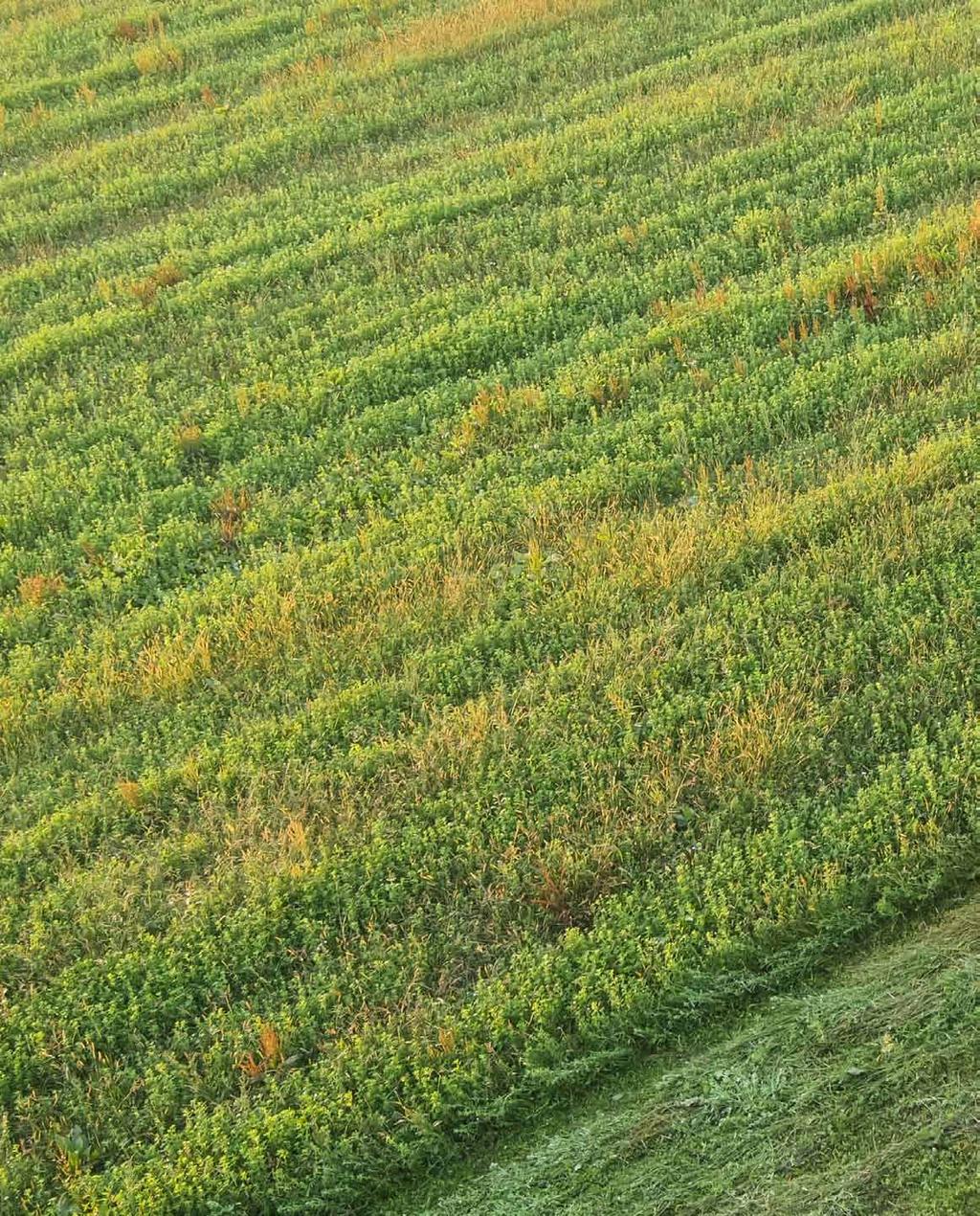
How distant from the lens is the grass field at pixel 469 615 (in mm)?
5938

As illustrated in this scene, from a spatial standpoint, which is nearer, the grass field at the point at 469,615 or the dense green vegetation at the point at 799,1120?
the dense green vegetation at the point at 799,1120

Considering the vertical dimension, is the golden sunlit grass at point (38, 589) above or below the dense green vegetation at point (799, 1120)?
above

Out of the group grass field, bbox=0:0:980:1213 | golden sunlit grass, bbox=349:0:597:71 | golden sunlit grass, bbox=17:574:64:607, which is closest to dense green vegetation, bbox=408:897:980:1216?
grass field, bbox=0:0:980:1213

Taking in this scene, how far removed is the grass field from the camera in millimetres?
5938

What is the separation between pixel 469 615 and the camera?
8.02m

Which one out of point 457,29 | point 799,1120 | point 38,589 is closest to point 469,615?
point 38,589

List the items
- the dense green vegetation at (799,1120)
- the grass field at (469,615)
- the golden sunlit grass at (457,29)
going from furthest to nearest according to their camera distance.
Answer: the golden sunlit grass at (457,29) → the grass field at (469,615) → the dense green vegetation at (799,1120)

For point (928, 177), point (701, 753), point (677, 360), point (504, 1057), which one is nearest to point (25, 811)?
point (504, 1057)

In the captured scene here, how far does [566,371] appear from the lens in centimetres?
1004

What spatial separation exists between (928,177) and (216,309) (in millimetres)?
6423

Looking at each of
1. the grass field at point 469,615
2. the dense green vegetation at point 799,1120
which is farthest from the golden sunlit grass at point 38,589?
the dense green vegetation at point 799,1120

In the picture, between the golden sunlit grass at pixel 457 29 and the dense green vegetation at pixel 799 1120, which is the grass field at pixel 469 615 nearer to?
the dense green vegetation at pixel 799 1120

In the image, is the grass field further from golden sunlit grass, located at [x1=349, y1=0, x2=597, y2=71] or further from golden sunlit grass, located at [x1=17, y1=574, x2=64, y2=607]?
golden sunlit grass, located at [x1=349, y1=0, x2=597, y2=71]

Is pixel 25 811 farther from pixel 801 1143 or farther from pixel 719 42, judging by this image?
pixel 719 42
